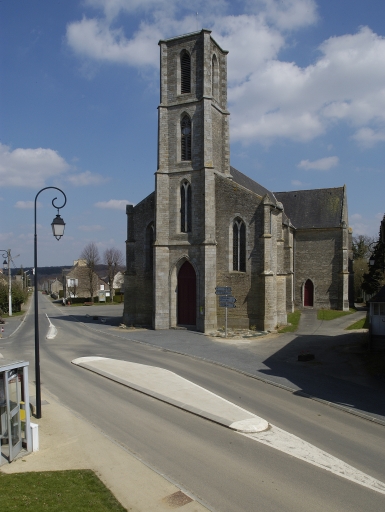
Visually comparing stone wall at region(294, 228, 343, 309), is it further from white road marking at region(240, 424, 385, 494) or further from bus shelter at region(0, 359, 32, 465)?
bus shelter at region(0, 359, 32, 465)

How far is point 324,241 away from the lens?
4041 centimetres

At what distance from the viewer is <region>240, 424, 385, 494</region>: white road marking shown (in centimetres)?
803

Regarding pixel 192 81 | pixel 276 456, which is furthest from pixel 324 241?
pixel 276 456

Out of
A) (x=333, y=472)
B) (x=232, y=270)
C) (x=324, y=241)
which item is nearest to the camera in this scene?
(x=333, y=472)

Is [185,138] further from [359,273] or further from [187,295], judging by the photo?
[359,273]

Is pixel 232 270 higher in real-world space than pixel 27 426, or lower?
higher

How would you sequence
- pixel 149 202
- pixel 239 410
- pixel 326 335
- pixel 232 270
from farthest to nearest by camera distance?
pixel 149 202, pixel 232 270, pixel 326 335, pixel 239 410

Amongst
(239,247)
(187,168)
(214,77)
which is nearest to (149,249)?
(187,168)

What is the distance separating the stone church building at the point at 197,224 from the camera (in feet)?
86.1

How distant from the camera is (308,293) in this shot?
1612 inches

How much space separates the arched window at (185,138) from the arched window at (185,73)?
6.37 feet

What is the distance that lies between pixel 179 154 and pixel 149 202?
13.5 ft

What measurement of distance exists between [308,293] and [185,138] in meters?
20.7

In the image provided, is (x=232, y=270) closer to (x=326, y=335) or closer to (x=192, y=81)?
(x=326, y=335)
